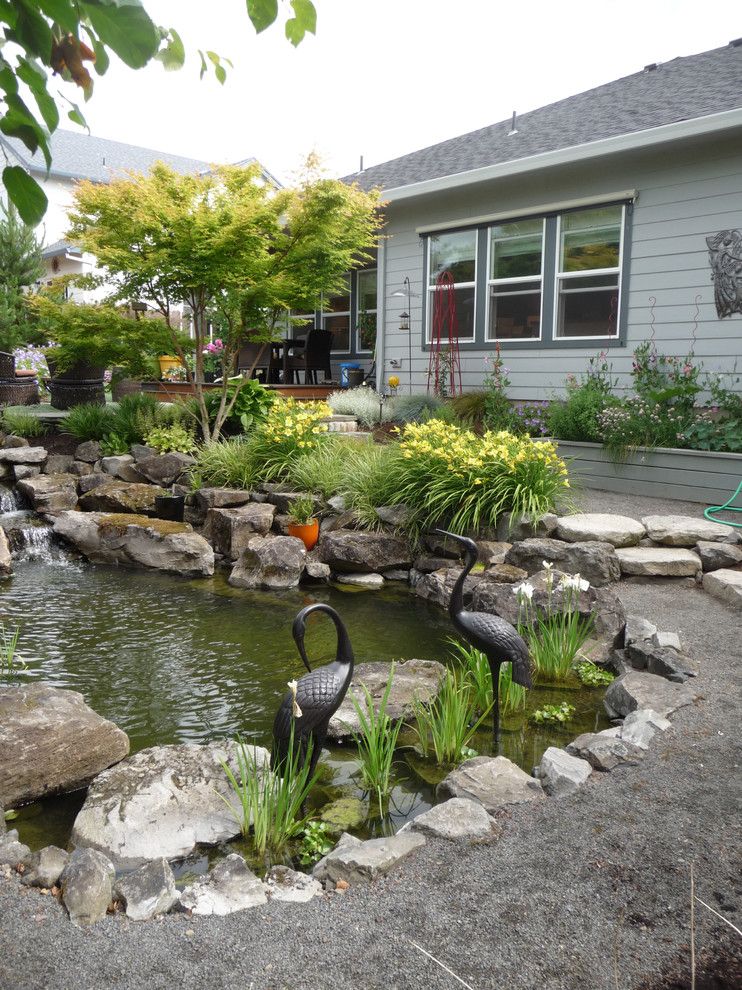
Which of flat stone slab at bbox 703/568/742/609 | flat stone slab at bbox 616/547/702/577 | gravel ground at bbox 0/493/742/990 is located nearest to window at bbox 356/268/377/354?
flat stone slab at bbox 616/547/702/577

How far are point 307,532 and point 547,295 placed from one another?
452 cm

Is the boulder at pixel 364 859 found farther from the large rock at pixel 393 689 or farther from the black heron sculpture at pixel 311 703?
the large rock at pixel 393 689

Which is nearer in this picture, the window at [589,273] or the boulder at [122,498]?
the boulder at [122,498]

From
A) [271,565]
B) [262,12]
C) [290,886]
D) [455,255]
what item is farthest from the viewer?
[455,255]

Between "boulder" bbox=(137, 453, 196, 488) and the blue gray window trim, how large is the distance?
4.05 meters

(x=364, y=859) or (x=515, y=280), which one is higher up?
(x=515, y=280)

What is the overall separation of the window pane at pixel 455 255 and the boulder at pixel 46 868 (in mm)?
8957

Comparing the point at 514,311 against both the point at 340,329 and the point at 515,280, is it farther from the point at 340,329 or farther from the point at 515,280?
the point at 340,329

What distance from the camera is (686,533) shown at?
569 centimetres

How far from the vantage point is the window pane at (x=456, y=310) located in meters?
10.2

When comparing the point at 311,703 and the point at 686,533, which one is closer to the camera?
the point at 311,703

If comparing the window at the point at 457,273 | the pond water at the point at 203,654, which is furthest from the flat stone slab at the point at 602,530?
the window at the point at 457,273

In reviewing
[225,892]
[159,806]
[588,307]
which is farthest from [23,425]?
[225,892]

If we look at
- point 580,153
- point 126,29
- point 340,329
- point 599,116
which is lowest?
point 126,29
